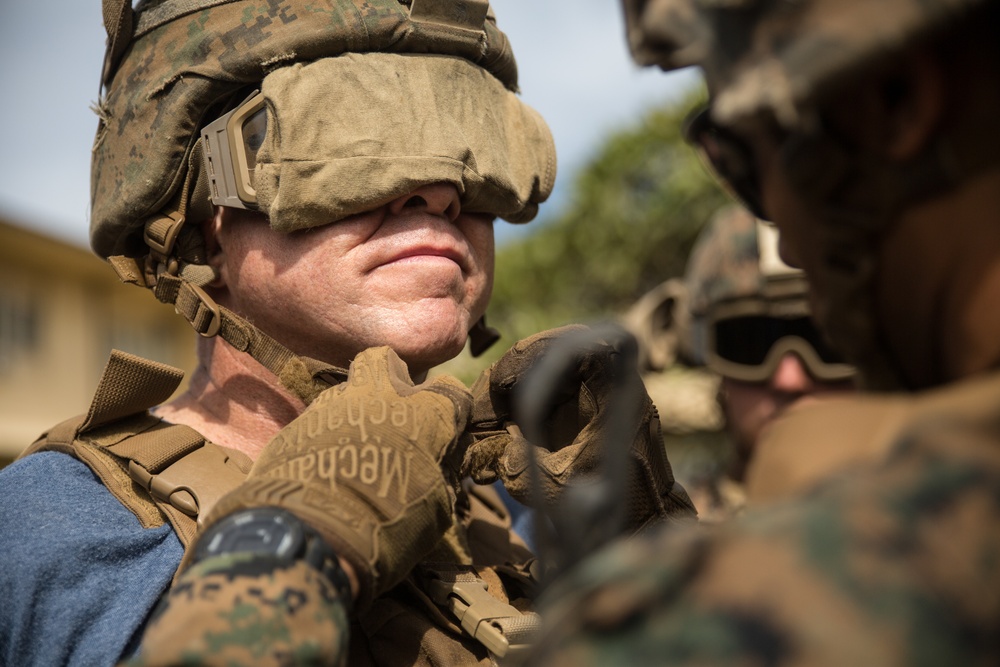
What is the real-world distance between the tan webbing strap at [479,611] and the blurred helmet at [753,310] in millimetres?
2766

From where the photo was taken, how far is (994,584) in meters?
1.01

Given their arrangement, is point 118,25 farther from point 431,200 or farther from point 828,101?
point 828,101

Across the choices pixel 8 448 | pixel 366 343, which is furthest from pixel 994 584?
pixel 8 448

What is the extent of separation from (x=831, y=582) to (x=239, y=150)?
5.86 ft

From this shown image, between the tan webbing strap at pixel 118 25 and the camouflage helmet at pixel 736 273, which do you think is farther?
the camouflage helmet at pixel 736 273

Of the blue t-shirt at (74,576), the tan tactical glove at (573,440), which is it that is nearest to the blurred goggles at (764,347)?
the tan tactical glove at (573,440)

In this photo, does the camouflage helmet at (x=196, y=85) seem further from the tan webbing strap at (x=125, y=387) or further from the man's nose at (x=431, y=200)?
the man's nose at (x=431, y=200)

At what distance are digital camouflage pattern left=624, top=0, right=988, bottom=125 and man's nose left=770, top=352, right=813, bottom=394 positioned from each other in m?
3.46

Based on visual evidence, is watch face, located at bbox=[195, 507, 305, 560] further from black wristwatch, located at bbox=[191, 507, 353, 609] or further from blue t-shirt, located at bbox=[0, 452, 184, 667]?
blue t-shirt, located at bbox=[0, 452, 184, 667]

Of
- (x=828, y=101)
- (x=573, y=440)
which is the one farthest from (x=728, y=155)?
(x=573, y=440)

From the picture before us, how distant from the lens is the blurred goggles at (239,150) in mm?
2428

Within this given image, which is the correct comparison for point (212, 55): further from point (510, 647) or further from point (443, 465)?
point (510, 647)

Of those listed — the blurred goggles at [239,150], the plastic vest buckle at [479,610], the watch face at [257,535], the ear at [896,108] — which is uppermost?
the ear at [896,108]

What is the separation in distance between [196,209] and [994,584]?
206 cm
